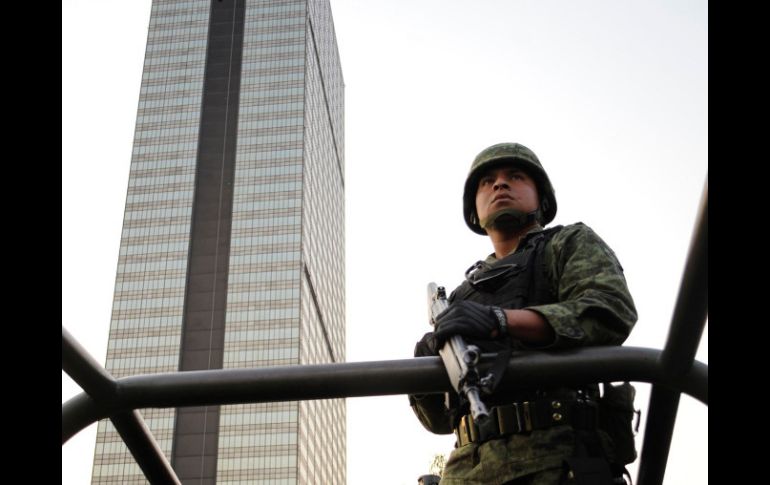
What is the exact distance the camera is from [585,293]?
1.70 metres

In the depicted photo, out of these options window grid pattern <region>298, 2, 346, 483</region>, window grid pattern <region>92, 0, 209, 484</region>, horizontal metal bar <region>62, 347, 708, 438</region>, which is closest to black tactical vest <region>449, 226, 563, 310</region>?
horizontal metal bar <region>62, 347, 708, 438</region>

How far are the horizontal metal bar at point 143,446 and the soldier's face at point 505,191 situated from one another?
1136mm

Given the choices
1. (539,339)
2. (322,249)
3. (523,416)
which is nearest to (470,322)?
(539,339)

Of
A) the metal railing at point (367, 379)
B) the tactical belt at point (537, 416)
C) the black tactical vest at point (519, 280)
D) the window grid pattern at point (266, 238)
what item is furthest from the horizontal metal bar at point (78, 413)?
the window grid pattern at point (266, 238)

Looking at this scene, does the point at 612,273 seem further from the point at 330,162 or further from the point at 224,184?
the point at 330,162

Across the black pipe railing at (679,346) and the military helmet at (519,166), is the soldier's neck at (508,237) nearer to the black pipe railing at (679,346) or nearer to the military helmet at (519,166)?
the military helmet at (519,166)

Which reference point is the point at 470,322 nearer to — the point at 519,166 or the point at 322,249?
the point at 519,166

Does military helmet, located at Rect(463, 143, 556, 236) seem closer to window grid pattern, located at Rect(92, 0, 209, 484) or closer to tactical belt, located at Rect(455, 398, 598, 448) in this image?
tactical belt, located at Rect(455, 398, 598, 448)

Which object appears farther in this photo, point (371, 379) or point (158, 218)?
point (158, 218)

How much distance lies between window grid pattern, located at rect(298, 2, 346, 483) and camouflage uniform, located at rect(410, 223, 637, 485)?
53643 millimetres

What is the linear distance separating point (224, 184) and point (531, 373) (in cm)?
6352

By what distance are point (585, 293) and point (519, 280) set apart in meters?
0.28

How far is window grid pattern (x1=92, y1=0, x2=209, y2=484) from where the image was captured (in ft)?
Result: 182
